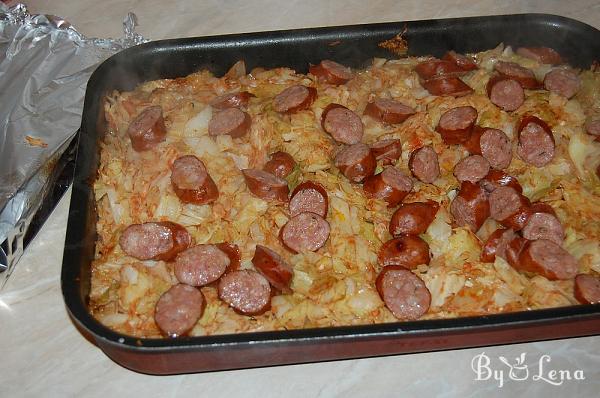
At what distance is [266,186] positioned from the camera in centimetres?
315

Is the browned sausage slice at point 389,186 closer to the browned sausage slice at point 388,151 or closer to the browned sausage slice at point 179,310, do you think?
the browned sausage slice at point 388,151

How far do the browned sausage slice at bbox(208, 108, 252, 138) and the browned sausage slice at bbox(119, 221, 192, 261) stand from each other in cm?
73

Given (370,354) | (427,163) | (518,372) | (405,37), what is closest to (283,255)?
(370,354)

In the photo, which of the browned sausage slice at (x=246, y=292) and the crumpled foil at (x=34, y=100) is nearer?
the browned sausage slice at (x=246, y=292)

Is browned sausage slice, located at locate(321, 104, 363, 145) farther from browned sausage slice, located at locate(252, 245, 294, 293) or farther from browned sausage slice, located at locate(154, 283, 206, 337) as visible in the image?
browned sausage slice, located at locate(154, 283, 206, 337)

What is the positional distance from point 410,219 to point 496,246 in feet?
1.54

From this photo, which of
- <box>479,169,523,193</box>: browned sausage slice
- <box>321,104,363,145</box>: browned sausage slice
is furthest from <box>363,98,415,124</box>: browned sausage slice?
<box>479,169,523,193</box>: browned sausage slice

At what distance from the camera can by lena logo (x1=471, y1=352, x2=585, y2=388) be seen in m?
2.86

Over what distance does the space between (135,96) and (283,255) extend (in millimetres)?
1476

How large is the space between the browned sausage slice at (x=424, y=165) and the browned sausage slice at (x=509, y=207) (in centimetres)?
36

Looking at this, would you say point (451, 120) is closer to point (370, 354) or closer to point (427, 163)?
point (427, 163)

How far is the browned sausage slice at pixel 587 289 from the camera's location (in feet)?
8.85

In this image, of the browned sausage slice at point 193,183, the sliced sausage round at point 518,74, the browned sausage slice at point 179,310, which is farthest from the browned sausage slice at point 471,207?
the browned sausage slice at point 179,310

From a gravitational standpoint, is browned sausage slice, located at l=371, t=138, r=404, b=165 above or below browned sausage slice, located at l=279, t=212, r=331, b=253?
above
